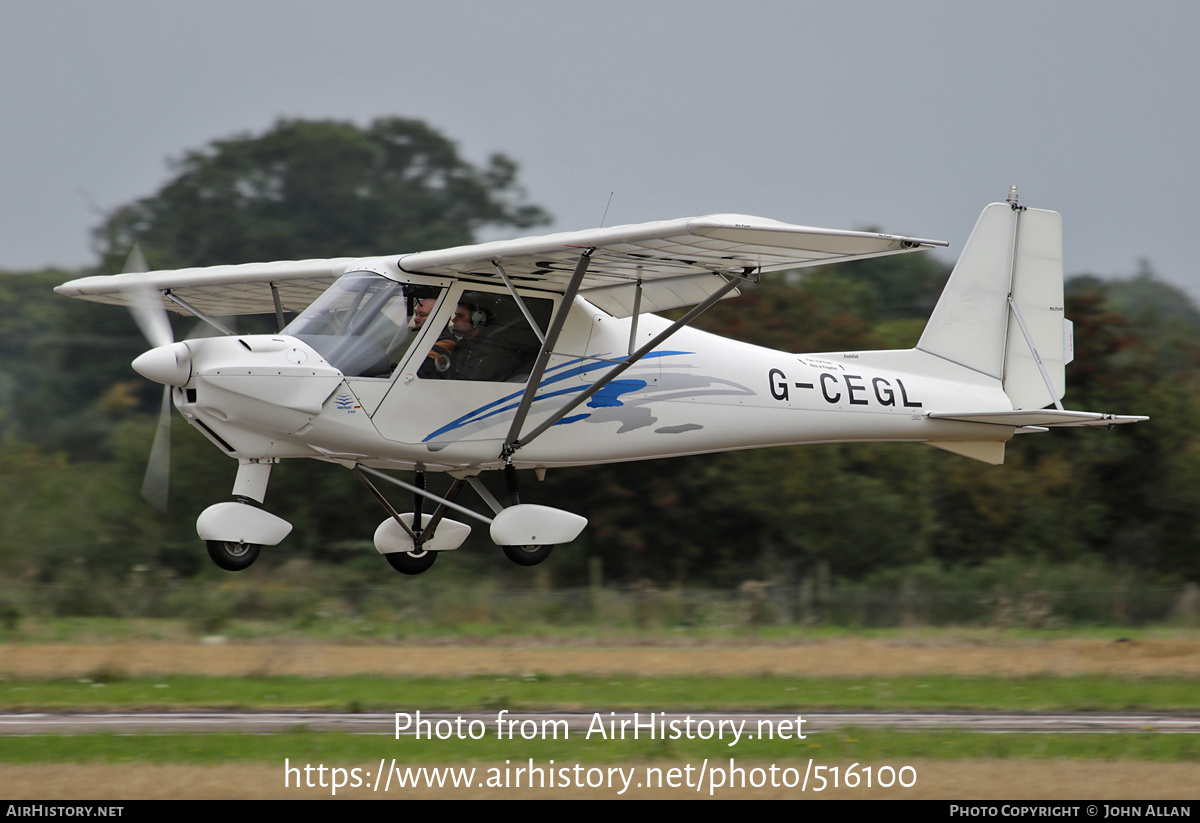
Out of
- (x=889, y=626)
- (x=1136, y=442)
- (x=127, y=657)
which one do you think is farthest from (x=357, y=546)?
(x=1136, y=442)

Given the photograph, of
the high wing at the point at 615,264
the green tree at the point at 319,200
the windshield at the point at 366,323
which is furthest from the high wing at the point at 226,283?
the green tree at the point at 319,200

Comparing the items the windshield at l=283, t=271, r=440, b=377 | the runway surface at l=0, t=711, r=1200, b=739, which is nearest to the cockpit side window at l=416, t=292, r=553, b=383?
the windshield at l=283, t=271, r=440, b=377

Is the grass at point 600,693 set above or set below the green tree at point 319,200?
below

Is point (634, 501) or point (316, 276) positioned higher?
point (634, 501)

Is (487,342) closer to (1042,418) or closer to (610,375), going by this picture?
(610,375)

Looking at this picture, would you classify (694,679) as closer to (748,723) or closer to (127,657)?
(748,723)

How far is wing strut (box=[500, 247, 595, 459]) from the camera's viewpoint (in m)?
10.4

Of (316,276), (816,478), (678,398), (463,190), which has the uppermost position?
(463,190)

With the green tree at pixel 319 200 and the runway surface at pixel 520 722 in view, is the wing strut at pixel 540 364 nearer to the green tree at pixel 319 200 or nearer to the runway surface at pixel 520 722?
the runway surface at pixel 520 722

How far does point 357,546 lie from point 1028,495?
1431 centimetres

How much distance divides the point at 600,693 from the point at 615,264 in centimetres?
575

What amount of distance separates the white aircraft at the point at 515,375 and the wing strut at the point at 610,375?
2 cm

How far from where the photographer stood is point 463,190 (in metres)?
51.0

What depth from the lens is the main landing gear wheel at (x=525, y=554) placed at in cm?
1072
